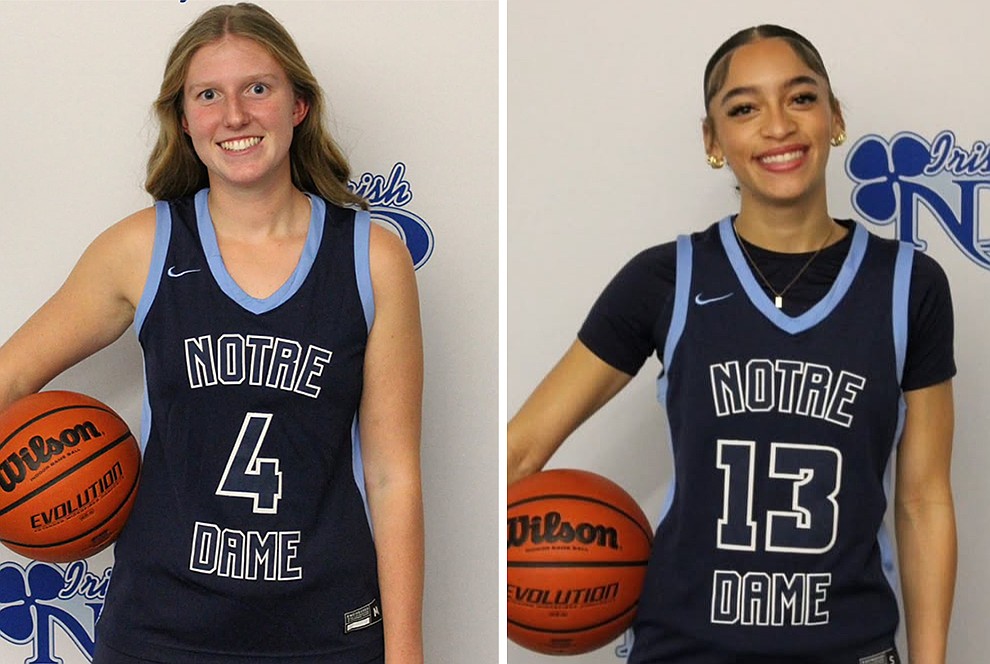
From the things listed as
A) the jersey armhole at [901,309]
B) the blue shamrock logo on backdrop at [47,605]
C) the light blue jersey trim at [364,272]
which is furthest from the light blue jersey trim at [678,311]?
the blue shamrock logo on backdrop at [47,605]

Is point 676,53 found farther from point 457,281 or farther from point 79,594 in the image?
point 79,594

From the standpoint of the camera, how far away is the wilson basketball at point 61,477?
4.64 ft

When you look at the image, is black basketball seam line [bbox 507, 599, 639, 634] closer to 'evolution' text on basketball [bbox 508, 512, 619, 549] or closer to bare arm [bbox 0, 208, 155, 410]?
'evolution' text on basketball [bbox 508, 512, 619, 549]

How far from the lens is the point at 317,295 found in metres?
1.50

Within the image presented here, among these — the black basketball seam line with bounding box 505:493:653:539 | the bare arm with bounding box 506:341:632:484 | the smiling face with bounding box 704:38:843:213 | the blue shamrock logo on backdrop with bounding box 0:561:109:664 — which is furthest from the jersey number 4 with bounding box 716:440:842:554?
the blue shamrock logo on backdrop with bounding box 0:561:109:664

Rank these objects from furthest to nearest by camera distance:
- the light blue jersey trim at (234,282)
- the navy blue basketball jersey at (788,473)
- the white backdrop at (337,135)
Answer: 1. the white backdrop at (337,135)
2. the light blue jersey trim at (234,282)
3. the navy blue basketball jersey at (788,473)

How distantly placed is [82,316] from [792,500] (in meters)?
0.93

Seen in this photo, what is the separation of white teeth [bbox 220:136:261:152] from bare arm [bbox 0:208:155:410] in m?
0.13

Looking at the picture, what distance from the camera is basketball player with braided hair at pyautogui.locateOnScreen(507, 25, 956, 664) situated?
4.49 feet

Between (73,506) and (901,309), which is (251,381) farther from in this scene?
(901,309)

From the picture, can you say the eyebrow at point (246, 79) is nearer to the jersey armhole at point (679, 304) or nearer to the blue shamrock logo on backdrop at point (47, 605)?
the jersey armhole at point (679, 304)

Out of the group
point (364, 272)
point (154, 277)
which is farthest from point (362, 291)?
point (154, 277)

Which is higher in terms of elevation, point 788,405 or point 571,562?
point 788,405

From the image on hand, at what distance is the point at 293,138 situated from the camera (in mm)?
1640
